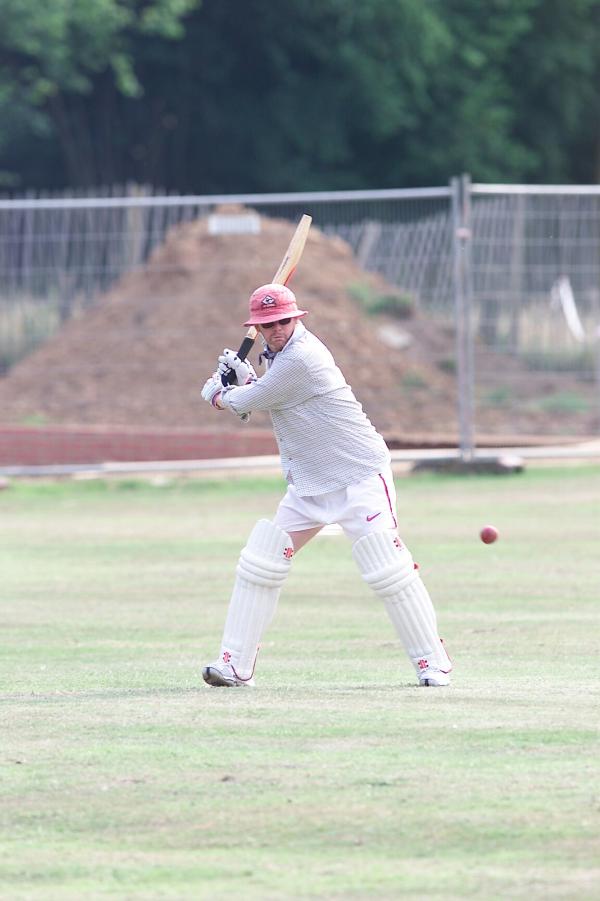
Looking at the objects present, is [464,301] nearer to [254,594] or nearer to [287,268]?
[287,268]

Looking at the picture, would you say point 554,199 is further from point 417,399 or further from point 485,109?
point 485,109

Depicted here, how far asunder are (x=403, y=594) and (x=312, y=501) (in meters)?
0.61

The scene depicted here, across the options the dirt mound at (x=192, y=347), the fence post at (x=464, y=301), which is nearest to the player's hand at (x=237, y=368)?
the fence post at (x=464, y=301)

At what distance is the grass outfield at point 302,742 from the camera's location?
17.0 feet

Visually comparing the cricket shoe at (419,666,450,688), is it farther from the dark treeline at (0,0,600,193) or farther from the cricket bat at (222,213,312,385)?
the dark treeline at (0,0,600,193)

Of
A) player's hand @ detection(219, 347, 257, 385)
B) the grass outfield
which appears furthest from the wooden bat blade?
the grass outfield

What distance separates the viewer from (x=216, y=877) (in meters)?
5.10

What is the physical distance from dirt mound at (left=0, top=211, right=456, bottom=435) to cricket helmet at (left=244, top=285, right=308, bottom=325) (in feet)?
41.6

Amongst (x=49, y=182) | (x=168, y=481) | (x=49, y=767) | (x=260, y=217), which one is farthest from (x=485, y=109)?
(x=49, y=767)

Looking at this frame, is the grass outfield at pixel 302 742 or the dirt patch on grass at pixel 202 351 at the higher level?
the grass outfield at pixel 302 742

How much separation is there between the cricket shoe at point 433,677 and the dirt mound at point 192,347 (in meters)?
12.8

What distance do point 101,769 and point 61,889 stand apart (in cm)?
126

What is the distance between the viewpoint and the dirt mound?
70.1ft

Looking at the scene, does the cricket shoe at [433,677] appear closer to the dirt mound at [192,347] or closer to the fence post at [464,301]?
the fence post at [464,301]
